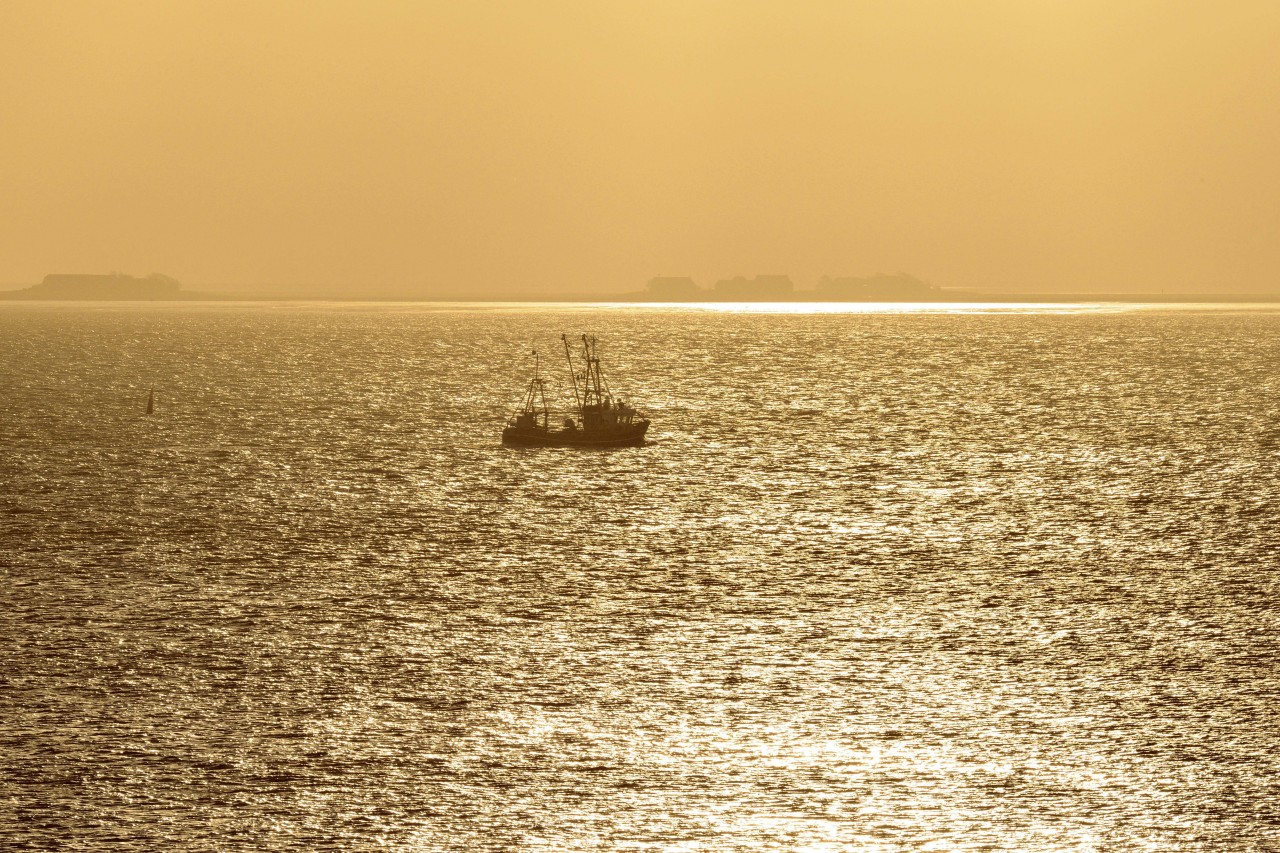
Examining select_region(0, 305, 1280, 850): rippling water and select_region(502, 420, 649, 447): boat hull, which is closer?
select_region(0, 305, 1280, 850): rippling water

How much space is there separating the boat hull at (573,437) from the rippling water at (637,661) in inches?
870

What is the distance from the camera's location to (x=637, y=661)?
61.4 m

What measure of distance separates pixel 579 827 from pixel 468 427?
127 meters

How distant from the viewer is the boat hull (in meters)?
146

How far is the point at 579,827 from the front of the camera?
4331cm

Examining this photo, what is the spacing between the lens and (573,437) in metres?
146

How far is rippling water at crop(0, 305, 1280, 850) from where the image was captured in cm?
4447

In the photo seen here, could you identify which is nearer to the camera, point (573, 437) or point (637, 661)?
point (637, 661)

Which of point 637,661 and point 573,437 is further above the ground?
point 573,437

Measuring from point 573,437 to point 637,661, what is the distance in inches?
3356

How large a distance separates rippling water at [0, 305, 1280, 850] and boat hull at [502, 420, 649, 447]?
2210 centimetres

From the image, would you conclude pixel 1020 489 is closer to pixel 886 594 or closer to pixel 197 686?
pixel 886 594

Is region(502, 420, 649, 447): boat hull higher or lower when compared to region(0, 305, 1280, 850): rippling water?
higher

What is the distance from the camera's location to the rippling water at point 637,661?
4447 centimetres
